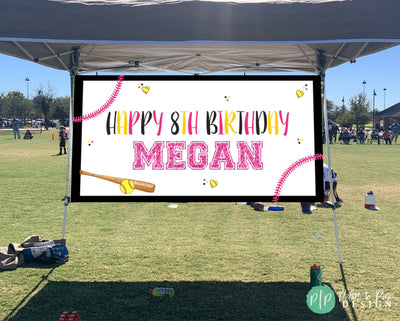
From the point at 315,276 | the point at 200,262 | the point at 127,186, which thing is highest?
the point at 127,186

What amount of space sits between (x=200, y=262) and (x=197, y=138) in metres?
1.76

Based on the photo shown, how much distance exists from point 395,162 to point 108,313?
19063 millimetres

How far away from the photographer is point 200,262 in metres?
6.11

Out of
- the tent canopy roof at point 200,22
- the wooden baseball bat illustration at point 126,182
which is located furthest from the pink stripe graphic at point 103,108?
the tent canopy roof at point 200,22

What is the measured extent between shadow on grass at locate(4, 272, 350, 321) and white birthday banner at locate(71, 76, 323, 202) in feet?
4.00

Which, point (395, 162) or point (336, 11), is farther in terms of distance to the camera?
point (395, 162)

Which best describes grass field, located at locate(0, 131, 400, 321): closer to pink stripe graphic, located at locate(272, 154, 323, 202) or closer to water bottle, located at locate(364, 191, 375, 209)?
water bottle, located at locate(364, 191, 375, 209)

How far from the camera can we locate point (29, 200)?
1070 centimetres

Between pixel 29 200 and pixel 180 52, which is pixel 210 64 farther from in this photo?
pixel 29 200

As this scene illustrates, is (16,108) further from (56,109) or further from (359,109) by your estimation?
(359,109)

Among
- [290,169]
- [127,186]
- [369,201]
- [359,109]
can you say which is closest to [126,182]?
[127,186]

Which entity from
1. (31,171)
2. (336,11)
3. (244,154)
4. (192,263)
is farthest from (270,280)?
(31,171)

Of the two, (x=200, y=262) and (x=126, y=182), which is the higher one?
(x=126, y=182)

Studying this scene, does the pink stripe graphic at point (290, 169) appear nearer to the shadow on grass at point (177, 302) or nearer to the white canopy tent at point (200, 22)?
the shadow on grass at point (177, 302)
